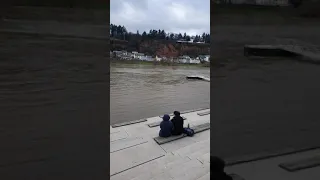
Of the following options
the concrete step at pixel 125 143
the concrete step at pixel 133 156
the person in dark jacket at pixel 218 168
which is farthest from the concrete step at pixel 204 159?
the person in dark jacket at pixel 218 168

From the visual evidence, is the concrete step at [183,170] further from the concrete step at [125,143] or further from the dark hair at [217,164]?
the dark hair at [217,164]

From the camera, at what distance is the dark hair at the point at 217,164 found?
3.05 feet

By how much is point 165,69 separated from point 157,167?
14.6 metres

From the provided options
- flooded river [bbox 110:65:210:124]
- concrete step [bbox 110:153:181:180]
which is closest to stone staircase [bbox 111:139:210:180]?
concrete step [bbox 110:153:181:180]

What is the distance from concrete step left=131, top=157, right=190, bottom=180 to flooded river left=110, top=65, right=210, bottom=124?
0.97 m

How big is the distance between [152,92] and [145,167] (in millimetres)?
8570

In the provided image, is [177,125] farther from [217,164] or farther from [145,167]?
[217,164]

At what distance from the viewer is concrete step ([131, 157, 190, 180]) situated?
1935 mm

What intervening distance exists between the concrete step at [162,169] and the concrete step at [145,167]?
0.09ft

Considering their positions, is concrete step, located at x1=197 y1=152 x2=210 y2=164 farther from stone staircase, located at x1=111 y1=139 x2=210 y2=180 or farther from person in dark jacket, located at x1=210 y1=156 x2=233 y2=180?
person in dark jacket, located at x1=210 y1=156 x2=233 y2=180

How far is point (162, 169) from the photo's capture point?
207 cm
